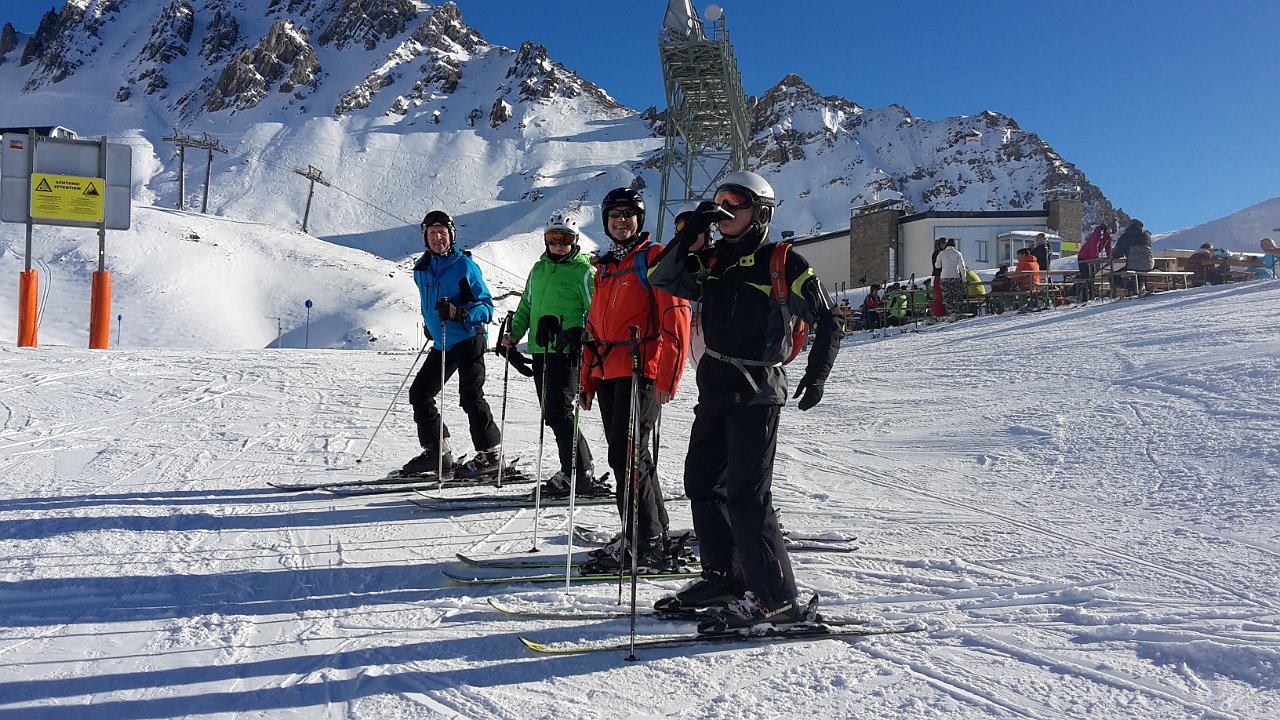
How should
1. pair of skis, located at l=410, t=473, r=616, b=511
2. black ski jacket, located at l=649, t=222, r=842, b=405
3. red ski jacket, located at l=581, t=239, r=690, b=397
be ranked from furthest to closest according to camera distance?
pair of skis, located at l=410, t=473, r=616, b=511 < red ski jacket, located at l=581, t=239, r=690, b=397 < black ski jacket, located at l=649, t=222, r=842, b=405

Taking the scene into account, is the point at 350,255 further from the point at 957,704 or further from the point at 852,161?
the point at 852,161

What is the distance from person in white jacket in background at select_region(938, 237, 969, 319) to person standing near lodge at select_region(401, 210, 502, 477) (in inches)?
528

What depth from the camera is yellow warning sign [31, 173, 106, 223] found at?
1717cm

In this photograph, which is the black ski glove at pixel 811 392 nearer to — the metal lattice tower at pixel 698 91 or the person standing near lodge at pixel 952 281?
the person standing near lodge at pixel 952 281

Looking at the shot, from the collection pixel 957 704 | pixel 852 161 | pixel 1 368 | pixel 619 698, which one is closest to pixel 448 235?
pixel 619 698

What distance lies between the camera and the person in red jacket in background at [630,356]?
421 cm

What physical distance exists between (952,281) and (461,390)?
13.7 meters

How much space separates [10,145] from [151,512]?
16250 millimetres

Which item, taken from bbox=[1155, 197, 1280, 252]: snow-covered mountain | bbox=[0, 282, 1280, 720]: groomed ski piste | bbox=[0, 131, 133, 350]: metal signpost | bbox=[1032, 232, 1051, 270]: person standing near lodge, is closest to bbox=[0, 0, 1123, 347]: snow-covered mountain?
bbox=[1155, 197, 1280, 252]: snow-covered mountain

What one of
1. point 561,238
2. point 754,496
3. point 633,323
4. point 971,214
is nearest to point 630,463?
point 633,323

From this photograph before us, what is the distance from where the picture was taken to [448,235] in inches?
253

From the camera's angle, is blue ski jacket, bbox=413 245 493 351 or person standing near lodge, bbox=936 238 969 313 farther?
person standing near lodge, bbox=936 238 969 313

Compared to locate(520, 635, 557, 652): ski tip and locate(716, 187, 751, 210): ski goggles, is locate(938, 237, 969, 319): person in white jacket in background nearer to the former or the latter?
locate(716, 187, 751, 210): ski goggles

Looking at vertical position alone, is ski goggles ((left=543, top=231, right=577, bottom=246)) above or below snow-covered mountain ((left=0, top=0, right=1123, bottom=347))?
below
